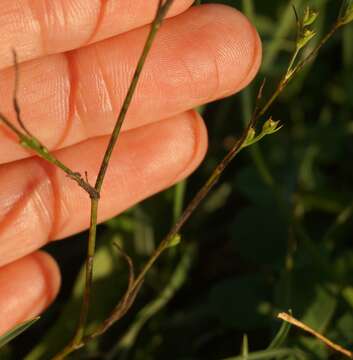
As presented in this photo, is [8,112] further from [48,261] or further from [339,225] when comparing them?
[339,225]

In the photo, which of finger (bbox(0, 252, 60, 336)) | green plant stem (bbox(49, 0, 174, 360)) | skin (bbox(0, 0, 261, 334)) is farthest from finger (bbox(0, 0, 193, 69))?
finger (bbox(0, 252, 60, 336))

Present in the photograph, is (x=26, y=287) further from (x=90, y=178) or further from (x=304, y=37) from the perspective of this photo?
(x=304, y=37)

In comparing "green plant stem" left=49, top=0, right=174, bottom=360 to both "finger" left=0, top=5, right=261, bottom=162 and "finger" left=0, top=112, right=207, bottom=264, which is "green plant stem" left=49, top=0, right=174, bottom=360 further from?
"finger" left=0, top=112, right=207, bottom=264

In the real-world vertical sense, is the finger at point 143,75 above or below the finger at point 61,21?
below

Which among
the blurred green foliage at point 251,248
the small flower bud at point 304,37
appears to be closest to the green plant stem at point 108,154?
the small flower bud at point 304,37

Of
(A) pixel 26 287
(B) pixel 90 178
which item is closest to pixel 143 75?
(B) pixel 90 178

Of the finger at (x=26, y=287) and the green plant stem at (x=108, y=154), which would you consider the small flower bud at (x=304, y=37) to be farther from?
the finger at (x=26, y=287)

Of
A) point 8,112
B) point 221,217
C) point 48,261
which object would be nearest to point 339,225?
point 221,217

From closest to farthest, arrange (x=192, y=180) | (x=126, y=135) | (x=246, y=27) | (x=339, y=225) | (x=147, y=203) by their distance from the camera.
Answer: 1. (x=246, y=27)
2. (x=126, y=135)
3. (x=339, y=225)
4. (x=147, y=203)
5. (x=192, y=180)

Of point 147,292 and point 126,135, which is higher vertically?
point 126,135
